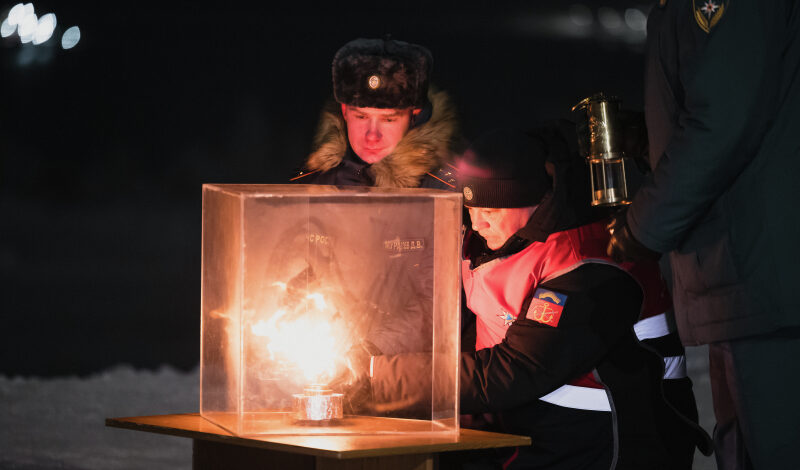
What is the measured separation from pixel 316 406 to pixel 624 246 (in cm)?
60

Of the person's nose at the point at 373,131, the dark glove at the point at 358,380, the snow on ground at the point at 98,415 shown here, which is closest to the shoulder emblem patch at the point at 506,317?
the dark glove at the point at 358,380

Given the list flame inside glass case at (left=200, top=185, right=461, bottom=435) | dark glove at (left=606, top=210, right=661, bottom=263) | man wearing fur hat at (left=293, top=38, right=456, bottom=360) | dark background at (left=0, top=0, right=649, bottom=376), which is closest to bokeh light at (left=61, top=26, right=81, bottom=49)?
dark background at (left=0, top=0, right=649, bottom=376)

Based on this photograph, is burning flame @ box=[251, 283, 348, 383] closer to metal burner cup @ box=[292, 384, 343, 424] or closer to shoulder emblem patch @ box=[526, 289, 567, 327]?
metal burner cup @ box=[292, 384, 343, 424]

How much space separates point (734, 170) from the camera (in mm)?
1410

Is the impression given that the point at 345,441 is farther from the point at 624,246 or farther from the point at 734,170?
the point at 734,170

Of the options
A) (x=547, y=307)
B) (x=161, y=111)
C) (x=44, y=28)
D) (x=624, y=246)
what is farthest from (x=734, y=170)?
(x=44, y=28)

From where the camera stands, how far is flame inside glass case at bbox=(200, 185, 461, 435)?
1526mm

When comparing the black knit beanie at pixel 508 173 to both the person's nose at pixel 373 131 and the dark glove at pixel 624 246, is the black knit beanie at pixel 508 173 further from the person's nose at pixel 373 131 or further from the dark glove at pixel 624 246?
the person's nose at pixel 373 131

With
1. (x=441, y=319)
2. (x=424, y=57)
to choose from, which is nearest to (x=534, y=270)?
(x=441, y=319)

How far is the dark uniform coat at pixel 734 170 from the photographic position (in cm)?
138

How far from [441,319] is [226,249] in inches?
15.5

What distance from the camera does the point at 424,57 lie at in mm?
2834

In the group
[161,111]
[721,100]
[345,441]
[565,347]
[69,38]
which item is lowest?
[345,441]

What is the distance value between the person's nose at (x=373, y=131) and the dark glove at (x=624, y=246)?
4.12 feet
